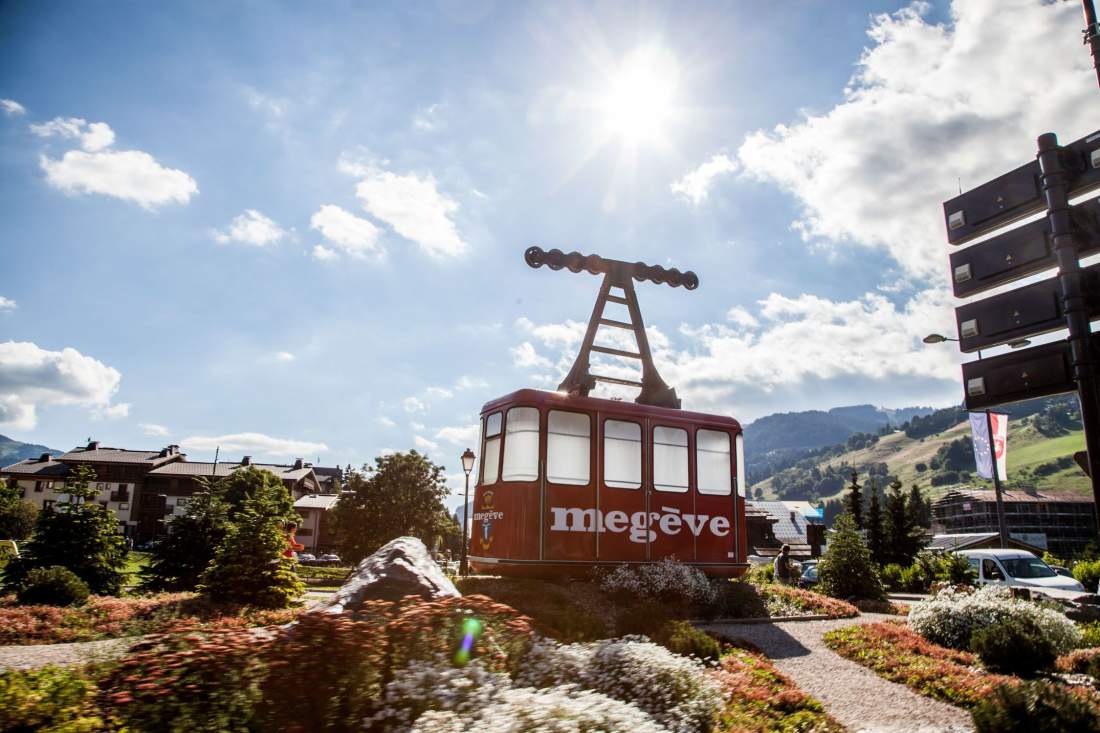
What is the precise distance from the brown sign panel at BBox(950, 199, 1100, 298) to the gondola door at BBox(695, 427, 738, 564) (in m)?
8.36

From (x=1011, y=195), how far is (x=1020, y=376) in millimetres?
1842

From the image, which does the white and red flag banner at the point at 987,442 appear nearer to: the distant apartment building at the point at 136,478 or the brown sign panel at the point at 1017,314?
the brown sign panel at the point at 1017,314

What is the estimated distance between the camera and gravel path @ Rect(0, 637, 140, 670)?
870cm

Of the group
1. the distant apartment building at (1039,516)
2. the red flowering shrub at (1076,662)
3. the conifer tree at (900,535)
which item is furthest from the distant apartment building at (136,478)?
the distant apartment building at (1039,516)

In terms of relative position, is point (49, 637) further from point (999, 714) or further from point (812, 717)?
point (999, 714)

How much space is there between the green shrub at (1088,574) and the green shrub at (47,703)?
28.1 m

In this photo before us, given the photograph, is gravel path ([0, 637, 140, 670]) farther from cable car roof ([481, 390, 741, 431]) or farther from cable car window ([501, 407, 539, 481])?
cable car roof ([481, 390, 741, 431])

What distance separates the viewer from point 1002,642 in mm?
9250

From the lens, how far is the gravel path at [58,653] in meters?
8.70

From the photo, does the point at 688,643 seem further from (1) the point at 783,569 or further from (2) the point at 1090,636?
(1) the point at 783,569

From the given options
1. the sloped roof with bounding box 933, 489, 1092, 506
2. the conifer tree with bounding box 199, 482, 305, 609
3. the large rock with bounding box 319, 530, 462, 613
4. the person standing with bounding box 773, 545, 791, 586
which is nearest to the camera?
the large rock with bounding box 319, 530, 462, 613

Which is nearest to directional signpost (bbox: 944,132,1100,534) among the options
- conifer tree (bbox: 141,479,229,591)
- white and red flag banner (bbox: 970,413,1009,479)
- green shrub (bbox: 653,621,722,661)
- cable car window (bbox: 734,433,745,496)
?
green shrub (bbox: 653,621,722,661)

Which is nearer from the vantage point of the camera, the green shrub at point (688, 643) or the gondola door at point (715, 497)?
the green shrub at point (688, 643)

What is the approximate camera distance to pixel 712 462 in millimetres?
14844
